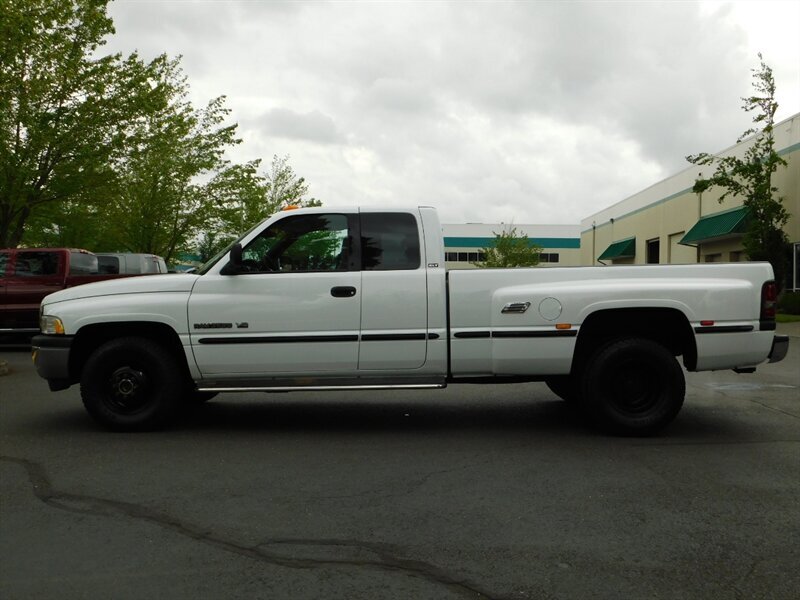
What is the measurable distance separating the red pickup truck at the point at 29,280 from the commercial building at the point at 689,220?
16.3 metres

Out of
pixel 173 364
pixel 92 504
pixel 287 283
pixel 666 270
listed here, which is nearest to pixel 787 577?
pixel 666 270

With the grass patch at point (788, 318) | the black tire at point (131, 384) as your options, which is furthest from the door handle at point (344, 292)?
the grass patch at point (788, 318)

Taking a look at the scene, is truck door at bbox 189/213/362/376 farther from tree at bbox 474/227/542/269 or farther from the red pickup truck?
tree at bbox 474/227/542/269

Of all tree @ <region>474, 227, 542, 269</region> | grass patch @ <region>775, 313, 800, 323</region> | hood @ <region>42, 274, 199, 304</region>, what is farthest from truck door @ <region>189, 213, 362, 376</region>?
tree @ <region>474, 227, 542, 269</region>

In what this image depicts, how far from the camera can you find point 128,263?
60.6 feet

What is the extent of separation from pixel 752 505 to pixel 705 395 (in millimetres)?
4738

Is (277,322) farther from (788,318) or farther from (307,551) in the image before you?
(788,318)

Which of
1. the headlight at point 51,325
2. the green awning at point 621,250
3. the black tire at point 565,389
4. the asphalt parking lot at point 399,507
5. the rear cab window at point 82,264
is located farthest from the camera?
the green awning at point 621,250

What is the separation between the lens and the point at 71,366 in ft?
22.2

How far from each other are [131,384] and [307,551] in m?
3.48

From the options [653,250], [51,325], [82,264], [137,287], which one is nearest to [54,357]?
[51,325]

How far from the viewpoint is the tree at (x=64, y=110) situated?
17359 mm

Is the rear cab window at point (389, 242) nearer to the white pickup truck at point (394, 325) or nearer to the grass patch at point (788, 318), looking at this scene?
the white pickup truck at point (394, 325)

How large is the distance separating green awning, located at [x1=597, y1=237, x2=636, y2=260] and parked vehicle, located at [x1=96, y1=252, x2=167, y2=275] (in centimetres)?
3364
